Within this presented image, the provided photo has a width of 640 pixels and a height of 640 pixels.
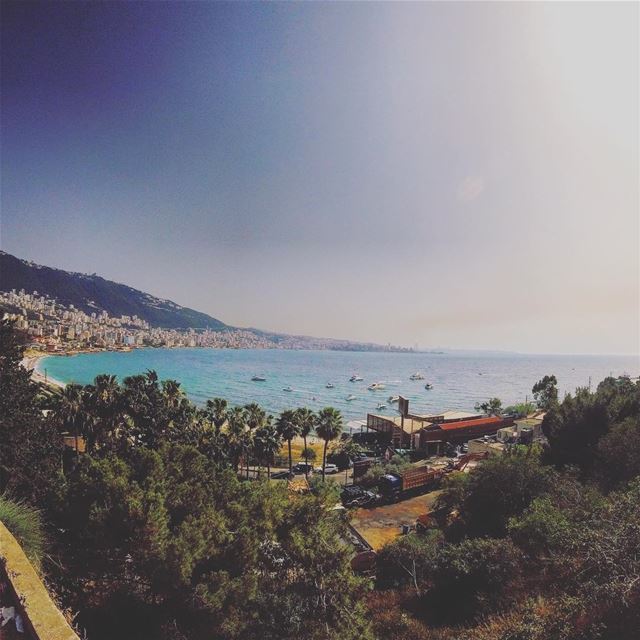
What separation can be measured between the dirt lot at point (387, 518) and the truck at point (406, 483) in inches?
18.5

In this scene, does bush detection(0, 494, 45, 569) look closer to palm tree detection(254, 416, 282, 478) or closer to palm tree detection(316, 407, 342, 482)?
palm tree detection(254, 416, 282, 478)

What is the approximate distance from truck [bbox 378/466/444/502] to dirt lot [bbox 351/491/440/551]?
47 centimetres

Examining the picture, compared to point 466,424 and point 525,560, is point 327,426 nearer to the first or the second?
point 525,560

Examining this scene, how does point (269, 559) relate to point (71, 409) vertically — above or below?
above

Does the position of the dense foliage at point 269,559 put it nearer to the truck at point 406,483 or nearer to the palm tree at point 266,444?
the truck at point 406,483

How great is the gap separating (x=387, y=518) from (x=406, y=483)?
3.39 m

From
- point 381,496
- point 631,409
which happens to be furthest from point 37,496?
point 631,409

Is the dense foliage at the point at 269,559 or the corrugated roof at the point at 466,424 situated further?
the corrugated roof at the point at 466,424

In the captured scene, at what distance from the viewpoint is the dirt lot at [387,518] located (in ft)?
64.5

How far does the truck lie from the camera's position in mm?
24406

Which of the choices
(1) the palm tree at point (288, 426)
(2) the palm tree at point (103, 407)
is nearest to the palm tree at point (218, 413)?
(1) the palm tree at point (288, 426)

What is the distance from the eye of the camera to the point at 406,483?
81.7ft

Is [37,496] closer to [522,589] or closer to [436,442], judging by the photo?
[522,589]

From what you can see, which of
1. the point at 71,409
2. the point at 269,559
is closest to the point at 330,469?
the point at 71,409
